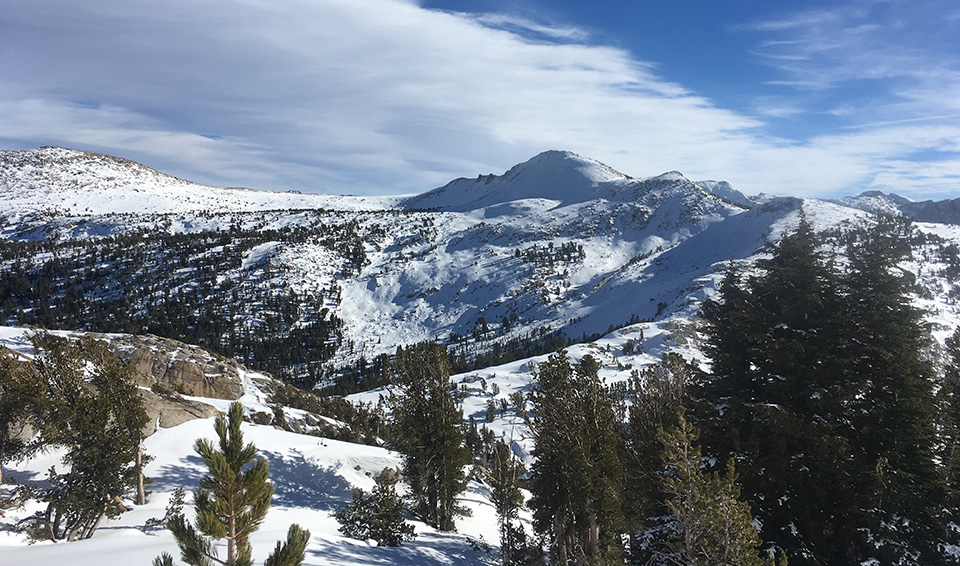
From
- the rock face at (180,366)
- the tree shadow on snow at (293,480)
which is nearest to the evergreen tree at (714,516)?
the tree shadow on snow at (293,480)

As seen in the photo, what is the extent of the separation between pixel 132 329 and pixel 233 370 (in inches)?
5574

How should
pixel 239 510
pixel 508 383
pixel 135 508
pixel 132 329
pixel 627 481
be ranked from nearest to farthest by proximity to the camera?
1. pixel 239 510
2. pixel 627 481
3. pixel 135 508
4. pixel 508 383
5. pixel 132 329

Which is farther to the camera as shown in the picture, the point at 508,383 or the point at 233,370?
the point at 508,383

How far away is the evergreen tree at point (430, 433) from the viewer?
82.5 feet

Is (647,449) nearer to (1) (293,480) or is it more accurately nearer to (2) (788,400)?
(2) (788,400)

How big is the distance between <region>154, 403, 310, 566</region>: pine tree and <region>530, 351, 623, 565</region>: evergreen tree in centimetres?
870

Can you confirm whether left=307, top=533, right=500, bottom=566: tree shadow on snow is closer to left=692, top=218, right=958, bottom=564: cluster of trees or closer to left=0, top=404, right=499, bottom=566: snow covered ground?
left=0, top=404, right=499, bottom=566: snow covered ground

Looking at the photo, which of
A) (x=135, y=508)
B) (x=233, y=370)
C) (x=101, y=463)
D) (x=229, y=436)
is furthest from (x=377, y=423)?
(x=229, y=436)

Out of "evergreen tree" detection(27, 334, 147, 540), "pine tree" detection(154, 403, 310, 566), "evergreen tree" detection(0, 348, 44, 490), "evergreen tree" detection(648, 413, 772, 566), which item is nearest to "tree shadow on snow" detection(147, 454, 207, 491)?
"evergreen tree" detection(27, 334, 147, 540)

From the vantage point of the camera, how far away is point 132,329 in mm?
A: 159875

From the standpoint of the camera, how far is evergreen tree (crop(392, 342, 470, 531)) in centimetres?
2514

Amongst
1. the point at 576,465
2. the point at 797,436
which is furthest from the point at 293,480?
the point at 797,436

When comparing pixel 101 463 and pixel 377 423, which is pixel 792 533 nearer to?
pixel 101 463

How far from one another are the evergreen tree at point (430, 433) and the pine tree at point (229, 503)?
719 inches
